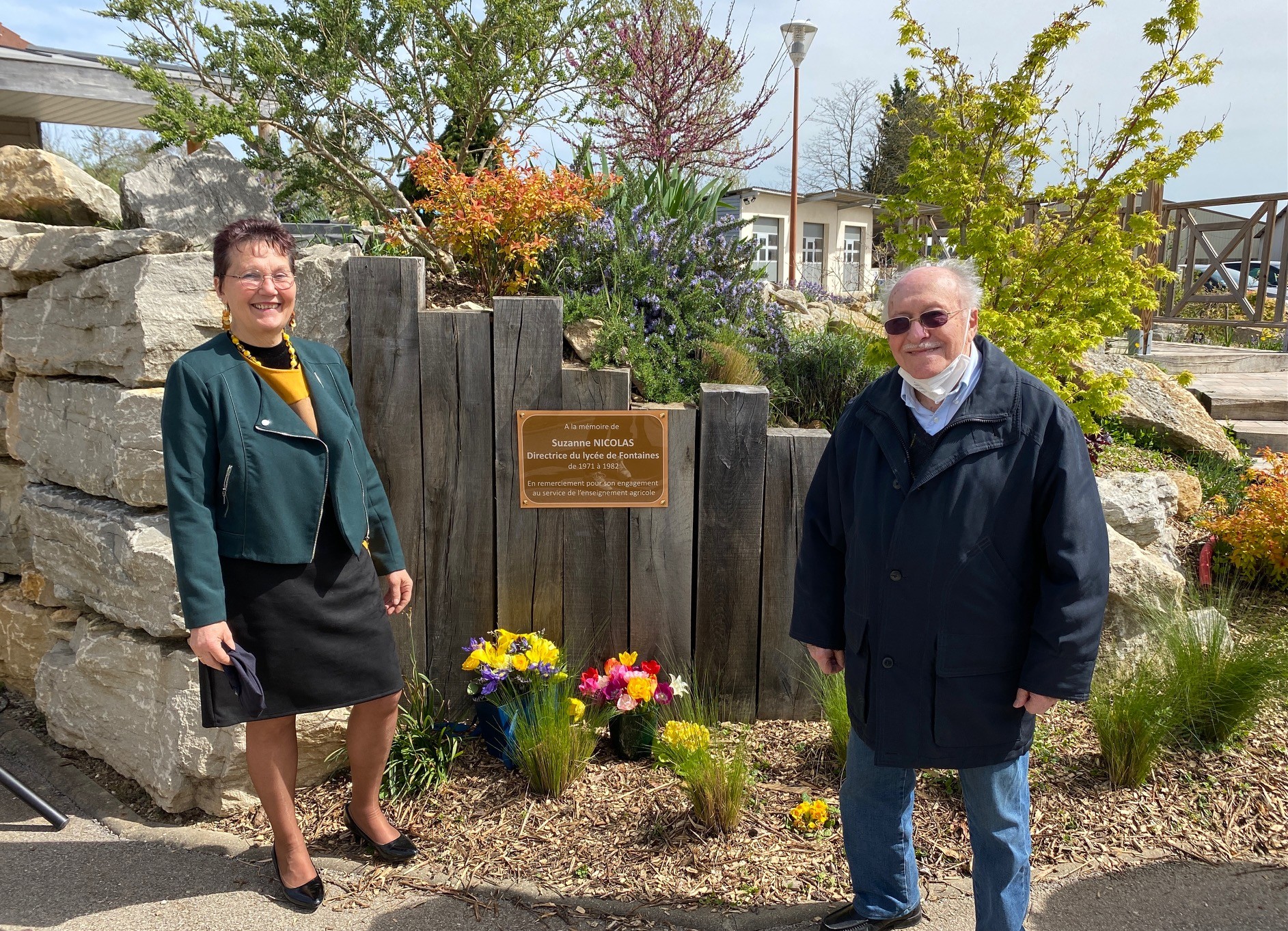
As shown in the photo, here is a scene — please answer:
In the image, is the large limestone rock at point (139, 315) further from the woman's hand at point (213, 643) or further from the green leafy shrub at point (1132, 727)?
the green leafy shrub at point (1132, 727)

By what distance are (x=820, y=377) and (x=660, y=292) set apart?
1.15 m

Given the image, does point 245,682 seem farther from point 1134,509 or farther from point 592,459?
point 1134,509

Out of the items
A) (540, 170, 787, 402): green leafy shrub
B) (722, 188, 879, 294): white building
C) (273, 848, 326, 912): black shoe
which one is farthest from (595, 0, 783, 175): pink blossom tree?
(722, 188, 879, 294): white building

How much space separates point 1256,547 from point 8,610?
6.24 metres

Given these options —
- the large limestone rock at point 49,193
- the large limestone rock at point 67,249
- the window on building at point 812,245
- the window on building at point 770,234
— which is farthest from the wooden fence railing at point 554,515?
the window on building at point 812,245

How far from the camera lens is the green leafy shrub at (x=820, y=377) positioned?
465cm

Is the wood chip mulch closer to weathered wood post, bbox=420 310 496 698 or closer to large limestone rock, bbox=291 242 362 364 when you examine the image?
weathered wood post, bbox=420 310 496 698

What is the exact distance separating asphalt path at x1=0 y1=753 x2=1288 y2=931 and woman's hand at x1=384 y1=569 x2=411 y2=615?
0.90 meters

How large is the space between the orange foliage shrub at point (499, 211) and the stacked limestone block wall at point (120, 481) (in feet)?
1.65

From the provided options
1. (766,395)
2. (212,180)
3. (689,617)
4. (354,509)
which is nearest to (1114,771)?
(689,617)

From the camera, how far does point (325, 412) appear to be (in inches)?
99.7

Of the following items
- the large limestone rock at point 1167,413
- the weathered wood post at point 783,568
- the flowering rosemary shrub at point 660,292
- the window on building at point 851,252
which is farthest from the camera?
the window on building at point 851,252

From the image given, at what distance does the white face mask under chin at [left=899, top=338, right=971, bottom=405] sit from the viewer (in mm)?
2139

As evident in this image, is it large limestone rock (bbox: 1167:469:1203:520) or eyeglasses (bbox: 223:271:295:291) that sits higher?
eyeglasses (bbox: 223:271:295:291)
